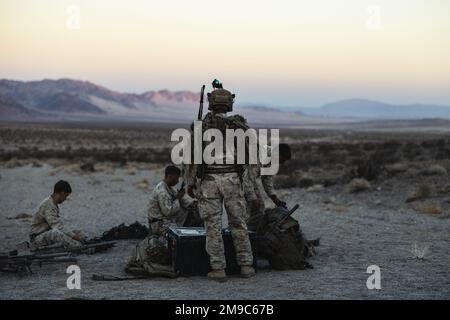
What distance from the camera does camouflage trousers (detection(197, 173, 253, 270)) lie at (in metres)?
7.11

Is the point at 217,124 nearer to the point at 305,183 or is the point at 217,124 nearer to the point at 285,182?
the point at 305,183

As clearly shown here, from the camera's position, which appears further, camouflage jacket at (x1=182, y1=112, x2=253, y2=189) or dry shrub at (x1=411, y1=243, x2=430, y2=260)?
dry shrub at (x1=411, y1=243, x2=430, y2=260)

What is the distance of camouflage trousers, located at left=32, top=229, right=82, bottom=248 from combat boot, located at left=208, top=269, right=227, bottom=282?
Answer: 2.47 meters

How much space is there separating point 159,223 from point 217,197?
1.53m

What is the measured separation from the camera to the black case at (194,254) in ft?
24.0

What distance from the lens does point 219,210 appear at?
Result: 7172mm

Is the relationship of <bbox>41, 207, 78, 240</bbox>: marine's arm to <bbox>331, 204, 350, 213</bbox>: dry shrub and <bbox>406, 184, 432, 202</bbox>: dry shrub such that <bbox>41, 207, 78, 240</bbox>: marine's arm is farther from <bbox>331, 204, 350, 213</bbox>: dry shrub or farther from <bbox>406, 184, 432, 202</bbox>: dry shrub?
<bbox>406, 184, 432, 202</bbox>: dry shrub

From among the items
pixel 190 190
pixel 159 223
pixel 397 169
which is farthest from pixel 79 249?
pixel 397 169

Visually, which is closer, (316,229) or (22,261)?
(22,261)

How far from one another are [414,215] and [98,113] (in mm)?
190673

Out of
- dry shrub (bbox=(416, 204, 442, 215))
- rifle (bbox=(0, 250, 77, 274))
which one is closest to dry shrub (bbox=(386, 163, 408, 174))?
dry shrub (bbox=(416, 204, 442, 215))

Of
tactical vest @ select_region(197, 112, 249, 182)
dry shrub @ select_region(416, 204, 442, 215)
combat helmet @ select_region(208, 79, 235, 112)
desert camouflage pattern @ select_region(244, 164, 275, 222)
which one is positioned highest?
combat helmet @ select_region(208, 79, 235, 112)

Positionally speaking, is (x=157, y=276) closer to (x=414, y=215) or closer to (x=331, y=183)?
(x=414, y=215)
